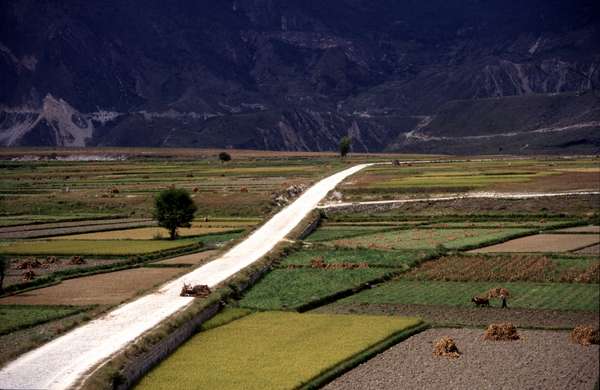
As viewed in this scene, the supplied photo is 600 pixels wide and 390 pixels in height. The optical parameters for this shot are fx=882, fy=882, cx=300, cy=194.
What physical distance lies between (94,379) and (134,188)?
6903 cm

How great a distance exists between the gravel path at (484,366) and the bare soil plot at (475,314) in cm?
159

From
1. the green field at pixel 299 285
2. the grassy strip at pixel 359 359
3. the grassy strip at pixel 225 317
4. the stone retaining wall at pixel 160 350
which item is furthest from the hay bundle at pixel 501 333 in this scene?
the stone retaining wall at pixel 160 350

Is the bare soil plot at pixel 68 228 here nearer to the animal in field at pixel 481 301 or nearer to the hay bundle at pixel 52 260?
the hay bundle at pixel 52 260

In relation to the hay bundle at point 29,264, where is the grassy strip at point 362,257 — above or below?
below

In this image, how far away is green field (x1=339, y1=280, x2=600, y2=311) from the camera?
35156 mm

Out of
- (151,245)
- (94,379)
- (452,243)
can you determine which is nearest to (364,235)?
(452,243)

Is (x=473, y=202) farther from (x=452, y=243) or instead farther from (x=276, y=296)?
(x=276, y=296)

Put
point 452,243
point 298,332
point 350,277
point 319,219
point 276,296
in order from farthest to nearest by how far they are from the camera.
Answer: point 319,219, point 452,243, point 350,277, point 276,296, point 298,332

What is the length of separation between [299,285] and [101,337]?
1339cm

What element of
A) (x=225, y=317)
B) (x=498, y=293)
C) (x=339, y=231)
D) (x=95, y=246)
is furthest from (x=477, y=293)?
(x=95, y=246)

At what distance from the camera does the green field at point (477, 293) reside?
35.2 meters

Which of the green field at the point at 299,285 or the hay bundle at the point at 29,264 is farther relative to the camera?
the hay bundle at the point at 29,264

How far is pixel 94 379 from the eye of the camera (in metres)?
23.5

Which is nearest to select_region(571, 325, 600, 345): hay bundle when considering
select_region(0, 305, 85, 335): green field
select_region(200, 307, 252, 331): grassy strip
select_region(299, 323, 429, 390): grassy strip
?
select_region(299, 323, 429, 390): grassy strip
